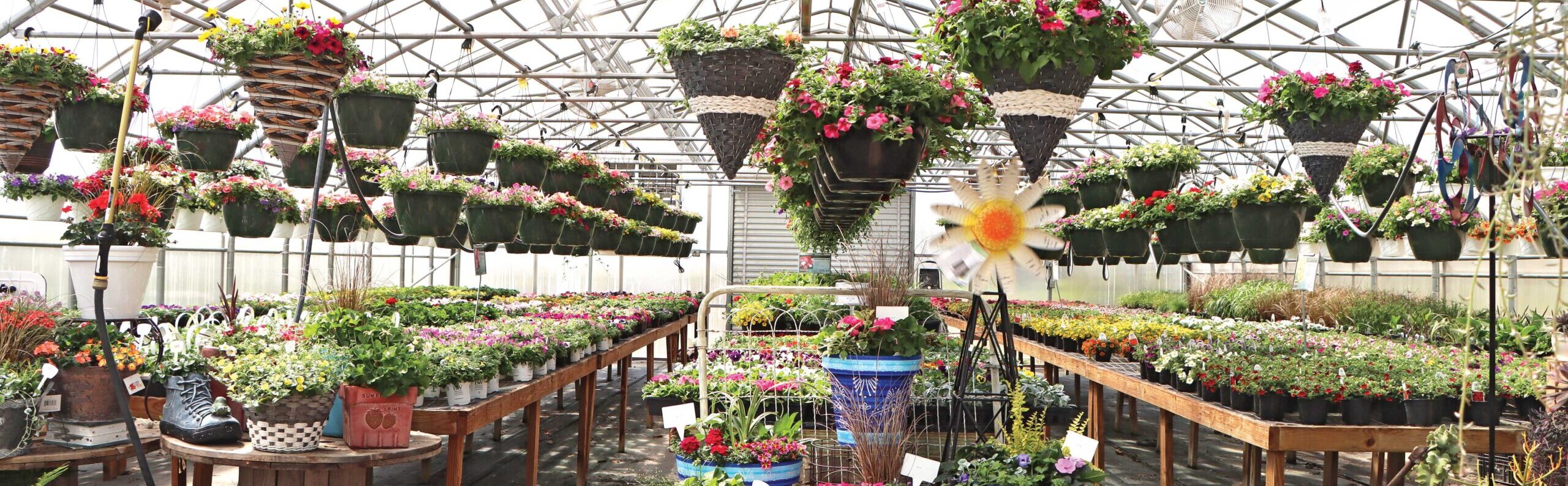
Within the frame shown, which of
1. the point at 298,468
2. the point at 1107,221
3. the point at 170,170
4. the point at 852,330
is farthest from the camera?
the point at 1107,221

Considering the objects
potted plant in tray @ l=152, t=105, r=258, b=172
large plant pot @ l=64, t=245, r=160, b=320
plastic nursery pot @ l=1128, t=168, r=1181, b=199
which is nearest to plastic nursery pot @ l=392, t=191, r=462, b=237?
potted plant in tray @ l=152, t=105, r=258, b=172

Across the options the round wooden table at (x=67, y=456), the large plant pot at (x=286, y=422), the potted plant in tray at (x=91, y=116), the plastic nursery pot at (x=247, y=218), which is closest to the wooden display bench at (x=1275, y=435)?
the large plant pot at (x=286, y=422)

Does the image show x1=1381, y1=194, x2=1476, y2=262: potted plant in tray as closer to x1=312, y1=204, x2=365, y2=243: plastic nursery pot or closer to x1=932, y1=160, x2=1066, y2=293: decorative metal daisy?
x1=932, y1=160, x2=1066, y2=293: decorative metal daisy

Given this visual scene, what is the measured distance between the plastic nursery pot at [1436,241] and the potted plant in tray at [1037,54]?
4.92 meters

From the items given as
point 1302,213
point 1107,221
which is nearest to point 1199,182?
point 1107,221

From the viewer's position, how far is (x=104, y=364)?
330 cm

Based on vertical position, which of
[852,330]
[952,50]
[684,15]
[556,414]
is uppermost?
[684,15]

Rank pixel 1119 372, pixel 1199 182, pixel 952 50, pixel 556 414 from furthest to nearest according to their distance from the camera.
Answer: pixel 556 414 → pixel 1199 182 → pixel 1119 372 → pixel 952 50

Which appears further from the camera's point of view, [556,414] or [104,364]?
[556,414]

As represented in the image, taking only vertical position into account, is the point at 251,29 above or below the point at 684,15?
below

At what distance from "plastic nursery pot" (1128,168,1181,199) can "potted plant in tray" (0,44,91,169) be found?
Answer: 188 inches

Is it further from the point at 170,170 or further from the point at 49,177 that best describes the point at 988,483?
the point at 49,177

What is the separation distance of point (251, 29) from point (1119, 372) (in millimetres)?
4880

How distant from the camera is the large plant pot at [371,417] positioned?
2.91 meters
